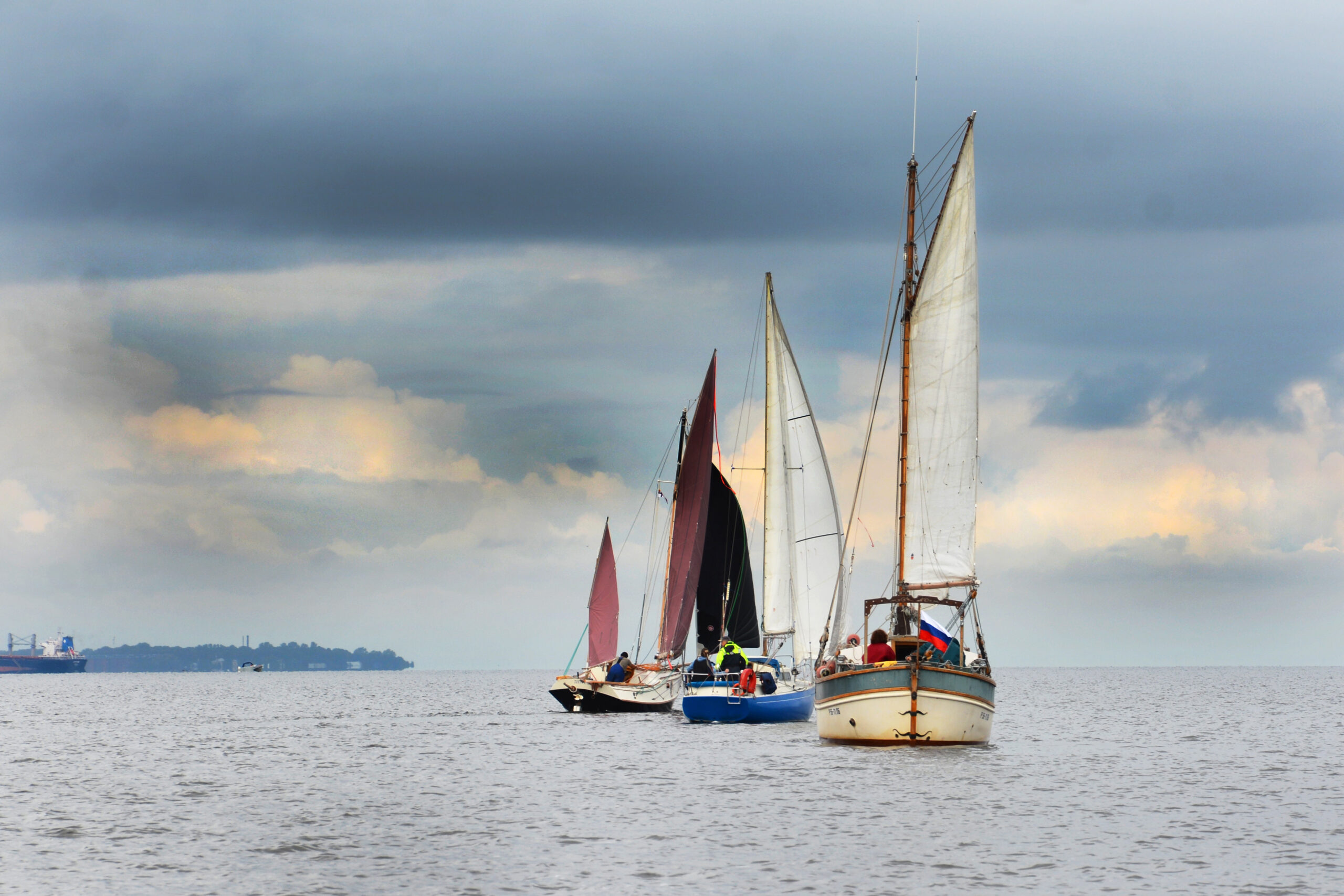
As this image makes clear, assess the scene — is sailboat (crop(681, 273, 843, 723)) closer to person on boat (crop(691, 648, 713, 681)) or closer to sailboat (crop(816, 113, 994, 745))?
person on boat (crop(691, 648, 713, 681))

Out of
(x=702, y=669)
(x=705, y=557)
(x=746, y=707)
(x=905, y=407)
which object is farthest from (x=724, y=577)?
(x=905, y=407)

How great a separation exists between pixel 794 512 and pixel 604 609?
25228 mm

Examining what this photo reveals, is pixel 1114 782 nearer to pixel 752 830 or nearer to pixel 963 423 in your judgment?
pixel 963 423

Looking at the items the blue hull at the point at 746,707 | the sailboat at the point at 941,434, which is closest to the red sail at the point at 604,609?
the blue hull at the point at 746,707

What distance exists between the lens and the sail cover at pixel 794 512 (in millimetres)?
80500

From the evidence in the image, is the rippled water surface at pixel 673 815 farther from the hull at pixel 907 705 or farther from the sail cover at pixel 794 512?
the sail cover at pixel 794 512

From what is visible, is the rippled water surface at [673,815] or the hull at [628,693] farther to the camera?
the hull at [628,693]

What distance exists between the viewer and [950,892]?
28.3 m

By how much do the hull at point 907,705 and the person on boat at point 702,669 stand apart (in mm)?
24970

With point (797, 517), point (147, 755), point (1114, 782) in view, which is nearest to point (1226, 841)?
point (1114, 782)

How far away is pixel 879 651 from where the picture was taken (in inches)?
2030

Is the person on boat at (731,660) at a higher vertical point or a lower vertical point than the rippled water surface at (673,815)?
higher

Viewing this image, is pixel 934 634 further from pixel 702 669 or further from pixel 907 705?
pixel 702 669

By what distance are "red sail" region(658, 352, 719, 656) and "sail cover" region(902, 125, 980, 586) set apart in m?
29.7
